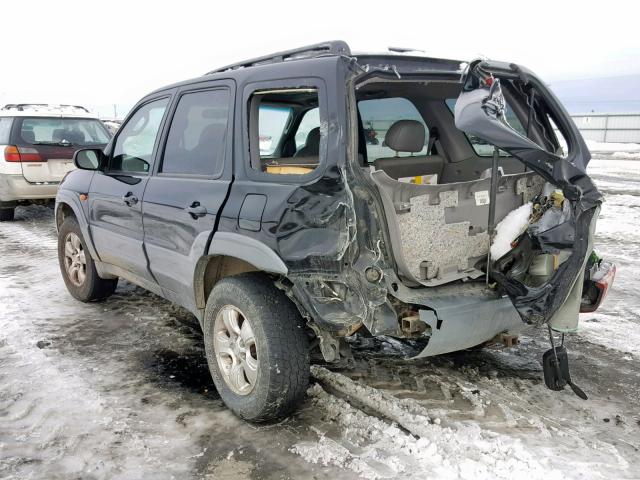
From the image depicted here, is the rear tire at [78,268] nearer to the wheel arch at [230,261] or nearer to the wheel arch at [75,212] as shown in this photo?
the wheel arch at [75,212]

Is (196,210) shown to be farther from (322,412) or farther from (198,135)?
(322,412)

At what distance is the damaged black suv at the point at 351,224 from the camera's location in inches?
110

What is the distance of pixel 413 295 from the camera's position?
287cm

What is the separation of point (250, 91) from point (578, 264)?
1.99 m

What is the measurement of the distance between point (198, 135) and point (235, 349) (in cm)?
141

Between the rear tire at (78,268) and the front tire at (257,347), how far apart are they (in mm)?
2192

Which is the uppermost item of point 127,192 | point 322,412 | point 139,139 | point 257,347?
point 139,139

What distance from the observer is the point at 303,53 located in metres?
3.15

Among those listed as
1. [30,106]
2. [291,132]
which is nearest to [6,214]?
[30,106]

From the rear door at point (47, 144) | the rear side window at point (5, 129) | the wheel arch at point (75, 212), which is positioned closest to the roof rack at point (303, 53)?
the wheel arch at point (75, 212)

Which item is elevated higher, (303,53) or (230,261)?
(303,53)

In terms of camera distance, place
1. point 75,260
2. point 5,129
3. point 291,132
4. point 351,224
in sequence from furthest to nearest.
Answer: point 5,129
point 75,260
point 291,132
point 351,224

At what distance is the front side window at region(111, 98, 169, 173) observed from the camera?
4.21 meters

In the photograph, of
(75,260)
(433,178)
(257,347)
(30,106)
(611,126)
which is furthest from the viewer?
(611,126)
